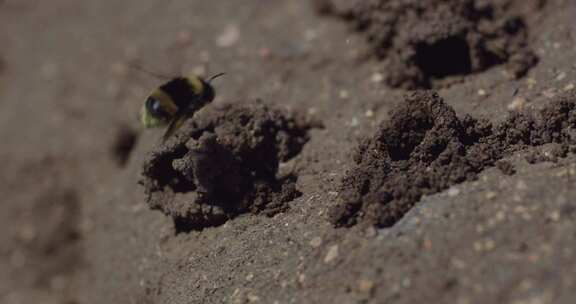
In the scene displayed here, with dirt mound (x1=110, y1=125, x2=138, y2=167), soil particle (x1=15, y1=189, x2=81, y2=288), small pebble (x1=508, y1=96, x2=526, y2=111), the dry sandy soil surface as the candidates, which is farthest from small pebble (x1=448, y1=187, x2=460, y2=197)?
soil particle (x1=15, y1=189, x2=81, y2=288)

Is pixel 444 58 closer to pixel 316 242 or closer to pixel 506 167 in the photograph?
pixel 506 167

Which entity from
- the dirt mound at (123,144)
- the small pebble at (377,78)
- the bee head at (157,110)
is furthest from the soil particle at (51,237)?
the small pebble at (377,78)

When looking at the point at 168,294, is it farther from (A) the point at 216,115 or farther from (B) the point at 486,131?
(B) the point at 486,131

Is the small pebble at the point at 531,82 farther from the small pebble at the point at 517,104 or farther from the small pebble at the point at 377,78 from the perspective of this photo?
the small pebble at the point at 377,78

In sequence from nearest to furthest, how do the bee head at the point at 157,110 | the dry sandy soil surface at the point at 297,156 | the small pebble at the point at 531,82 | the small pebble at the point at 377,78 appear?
the dry sandy soil surface at the point at 297,156, the bee head at the point at 157,110, the small pebble at the point at 531,82, the small pebble at the point at 377,78

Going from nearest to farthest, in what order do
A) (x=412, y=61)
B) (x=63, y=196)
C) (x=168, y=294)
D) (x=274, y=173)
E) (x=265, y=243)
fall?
1. (x=265, y=243)
2. (x=168, y=294)
3. (x=274, y=173)
4. (x=412, y=61)
5. (x=63, y=196)

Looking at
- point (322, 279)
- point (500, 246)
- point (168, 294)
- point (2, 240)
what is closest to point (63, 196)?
point (2, 240)

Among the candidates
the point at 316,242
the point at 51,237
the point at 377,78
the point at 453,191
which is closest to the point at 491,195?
the point at 453,191
